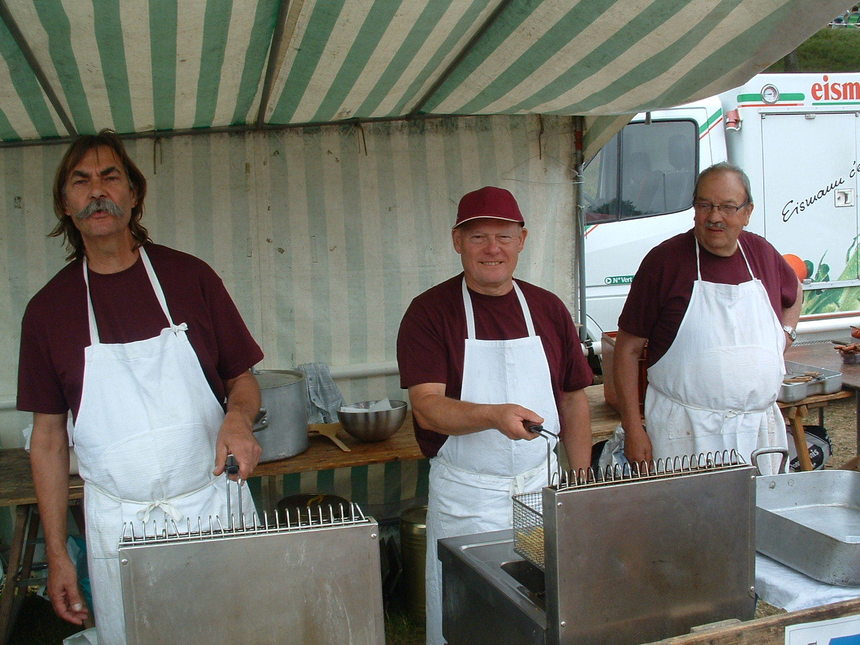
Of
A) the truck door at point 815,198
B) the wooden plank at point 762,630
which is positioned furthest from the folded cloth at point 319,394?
the truck door at point 815,198

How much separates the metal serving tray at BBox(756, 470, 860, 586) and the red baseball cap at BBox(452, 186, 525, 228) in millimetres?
1005

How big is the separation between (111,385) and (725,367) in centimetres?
213

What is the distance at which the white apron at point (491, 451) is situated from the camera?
96.6 inches

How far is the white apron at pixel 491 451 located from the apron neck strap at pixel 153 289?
893 mm

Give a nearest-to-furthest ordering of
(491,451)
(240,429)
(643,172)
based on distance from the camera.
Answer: (240,429) < (491,451) < (643,172)

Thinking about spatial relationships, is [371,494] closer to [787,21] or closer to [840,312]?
[787,21]

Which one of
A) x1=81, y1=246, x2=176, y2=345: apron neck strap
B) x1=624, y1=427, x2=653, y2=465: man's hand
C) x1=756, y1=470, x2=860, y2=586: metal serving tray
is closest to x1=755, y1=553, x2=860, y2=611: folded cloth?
x1=756, y1=470, x2=860, y2=586: metal serving tray

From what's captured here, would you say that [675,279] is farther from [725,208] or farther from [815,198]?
[815,198]

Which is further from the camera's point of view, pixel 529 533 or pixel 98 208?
pixel 98 208

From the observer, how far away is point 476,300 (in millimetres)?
2527

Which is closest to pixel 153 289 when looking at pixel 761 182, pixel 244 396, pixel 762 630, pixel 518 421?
pixel 244 396

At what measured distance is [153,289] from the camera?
2252 mm

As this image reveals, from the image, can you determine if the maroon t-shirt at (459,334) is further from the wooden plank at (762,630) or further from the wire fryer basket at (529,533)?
the wooden plank at (762,630)

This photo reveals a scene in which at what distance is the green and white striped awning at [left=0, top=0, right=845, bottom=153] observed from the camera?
243cm
